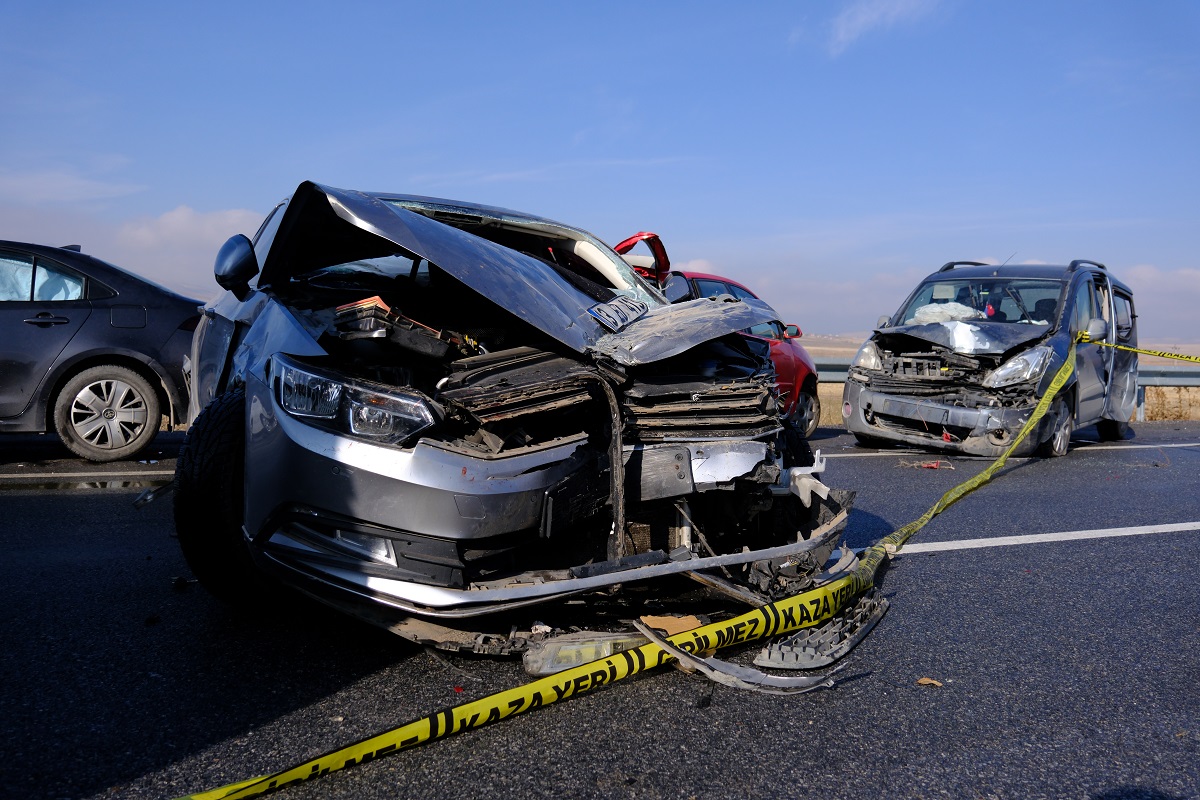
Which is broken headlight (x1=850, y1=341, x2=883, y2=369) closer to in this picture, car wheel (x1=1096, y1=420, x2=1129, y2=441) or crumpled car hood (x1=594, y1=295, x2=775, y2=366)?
car wheel (x1=1096, y1=420, x2=1129, y2=441)

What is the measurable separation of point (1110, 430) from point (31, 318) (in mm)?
11190

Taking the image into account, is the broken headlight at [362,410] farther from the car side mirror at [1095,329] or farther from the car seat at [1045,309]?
the car side mirror at [1095,329]

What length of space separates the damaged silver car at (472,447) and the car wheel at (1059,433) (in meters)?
6.37

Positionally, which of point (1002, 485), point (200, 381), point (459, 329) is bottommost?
point (1002, 485)

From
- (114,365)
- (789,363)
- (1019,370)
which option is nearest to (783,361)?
(789,363)

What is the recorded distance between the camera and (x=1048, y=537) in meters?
5.57

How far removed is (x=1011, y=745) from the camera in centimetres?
275

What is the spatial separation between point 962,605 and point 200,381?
409cm

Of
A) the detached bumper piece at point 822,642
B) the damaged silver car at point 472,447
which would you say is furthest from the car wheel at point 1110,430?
the detached bumper piece at point 822,642

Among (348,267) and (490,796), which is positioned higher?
(348,267)

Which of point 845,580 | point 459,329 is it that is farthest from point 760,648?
point 459,329

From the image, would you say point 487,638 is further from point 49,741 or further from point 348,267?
point 348,267

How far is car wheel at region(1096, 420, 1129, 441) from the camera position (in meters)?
11.4

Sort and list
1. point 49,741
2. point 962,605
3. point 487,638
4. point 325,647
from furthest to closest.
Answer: point 962,605
point 325,647
point 487,638
point 49,741
